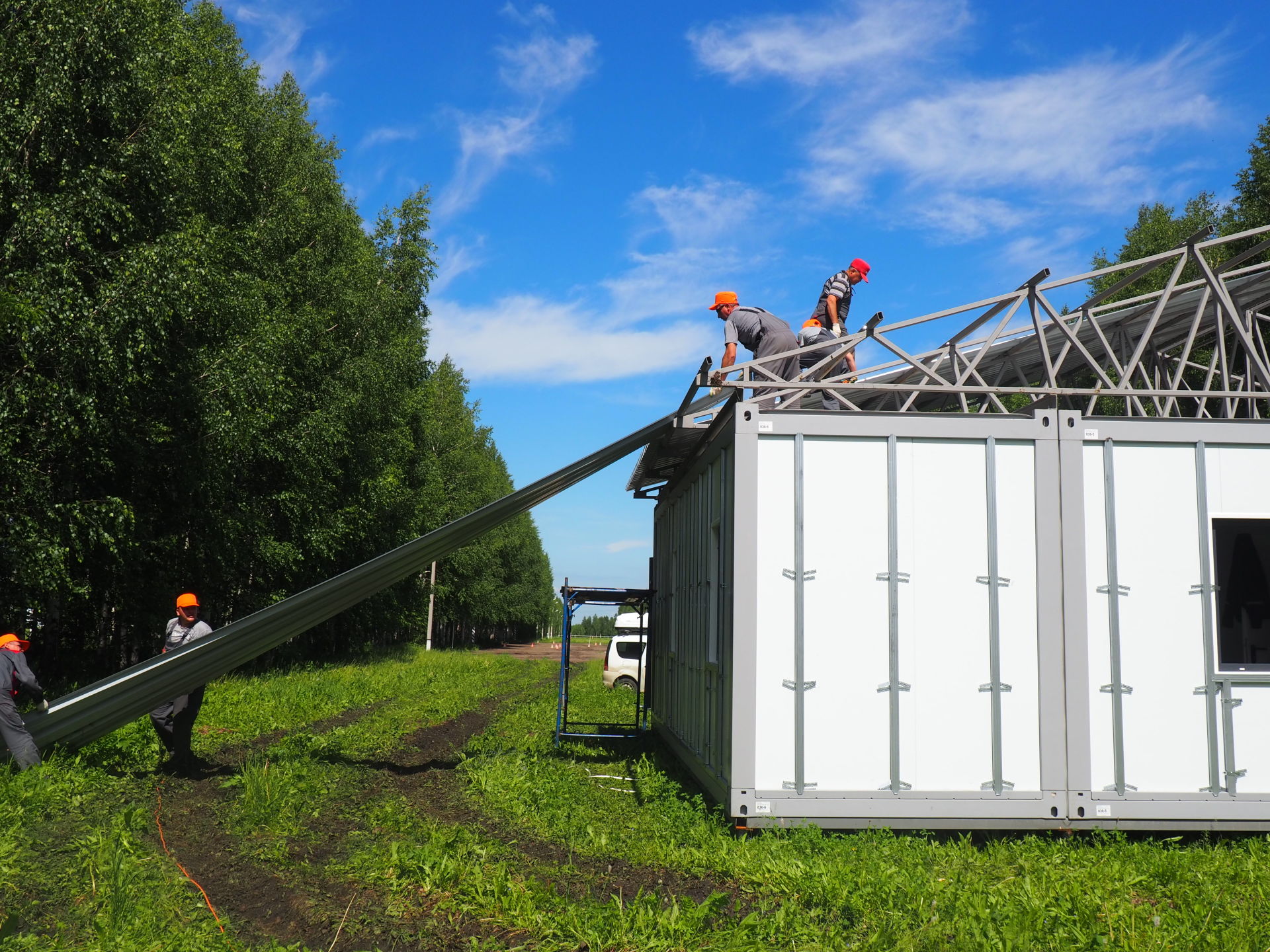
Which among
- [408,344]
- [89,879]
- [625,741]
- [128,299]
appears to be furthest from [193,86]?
[89,879]

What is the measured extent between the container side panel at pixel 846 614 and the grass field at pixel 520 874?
0.56m

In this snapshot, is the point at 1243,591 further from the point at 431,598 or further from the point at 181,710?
the point at 431,598

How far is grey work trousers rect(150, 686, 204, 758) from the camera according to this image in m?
8.67

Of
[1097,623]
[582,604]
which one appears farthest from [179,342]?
[1097,623]

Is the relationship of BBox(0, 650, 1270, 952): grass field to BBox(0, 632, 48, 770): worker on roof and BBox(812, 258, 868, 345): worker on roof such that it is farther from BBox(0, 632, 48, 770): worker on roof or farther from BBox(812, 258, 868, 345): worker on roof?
BBox(812, 258, 868, 345): worker on roof

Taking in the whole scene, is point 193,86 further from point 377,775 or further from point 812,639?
point 812,639

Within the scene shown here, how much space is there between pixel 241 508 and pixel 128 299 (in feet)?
26.5

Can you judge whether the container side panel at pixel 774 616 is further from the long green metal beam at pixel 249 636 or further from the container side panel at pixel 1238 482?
the container side panel at pixel 1238 482

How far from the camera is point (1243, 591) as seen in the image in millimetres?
7281

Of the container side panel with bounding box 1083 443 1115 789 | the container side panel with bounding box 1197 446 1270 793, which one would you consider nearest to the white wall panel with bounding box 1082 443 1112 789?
the container side panel with bounding box 1083 443 1115 789

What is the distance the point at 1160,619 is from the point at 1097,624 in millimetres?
488

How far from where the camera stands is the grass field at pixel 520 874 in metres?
4.91

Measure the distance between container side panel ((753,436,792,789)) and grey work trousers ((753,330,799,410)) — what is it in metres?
1.53

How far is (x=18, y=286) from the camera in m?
13.0
